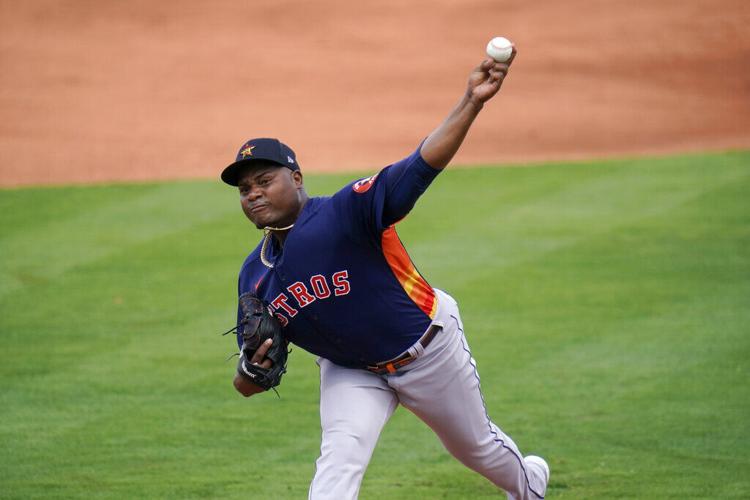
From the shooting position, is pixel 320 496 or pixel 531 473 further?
pixel 531 473

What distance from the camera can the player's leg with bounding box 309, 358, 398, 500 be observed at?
15.0ft

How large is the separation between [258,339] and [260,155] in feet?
2.35

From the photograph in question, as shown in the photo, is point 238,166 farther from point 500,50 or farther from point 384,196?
point 500,50

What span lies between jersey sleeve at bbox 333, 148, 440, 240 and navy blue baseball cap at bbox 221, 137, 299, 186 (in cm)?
27

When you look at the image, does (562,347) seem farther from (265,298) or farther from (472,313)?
(265,298)

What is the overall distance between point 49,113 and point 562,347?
30.4 feet

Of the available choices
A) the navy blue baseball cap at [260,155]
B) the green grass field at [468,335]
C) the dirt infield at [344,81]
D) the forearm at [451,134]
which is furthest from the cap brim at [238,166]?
the dirt infield at [344,81]

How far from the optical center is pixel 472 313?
8867 mm

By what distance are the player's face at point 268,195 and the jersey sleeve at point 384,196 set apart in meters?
0.22

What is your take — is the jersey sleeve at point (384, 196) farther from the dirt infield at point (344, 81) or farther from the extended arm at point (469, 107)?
the dirt infield at point (344, 81)

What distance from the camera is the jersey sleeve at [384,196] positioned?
423cm

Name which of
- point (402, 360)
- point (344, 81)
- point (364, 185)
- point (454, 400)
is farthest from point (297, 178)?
point (344, 81)

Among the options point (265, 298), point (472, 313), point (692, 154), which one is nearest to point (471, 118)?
point (265, 298)

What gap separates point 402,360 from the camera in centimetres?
480
